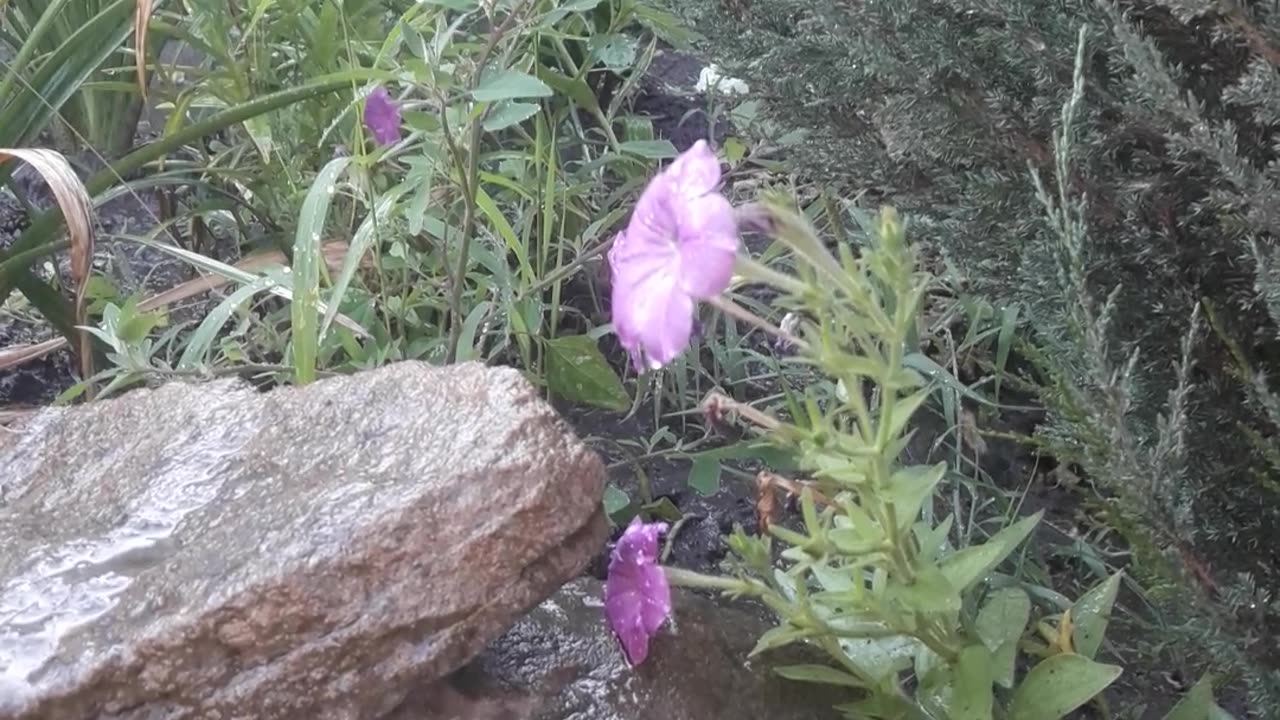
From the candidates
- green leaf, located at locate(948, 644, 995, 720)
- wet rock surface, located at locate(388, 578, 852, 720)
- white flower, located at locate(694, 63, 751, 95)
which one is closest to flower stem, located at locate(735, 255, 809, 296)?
green leaf, located at locate(948, 644, 995, 720)

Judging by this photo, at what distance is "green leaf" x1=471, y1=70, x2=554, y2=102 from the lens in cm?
137

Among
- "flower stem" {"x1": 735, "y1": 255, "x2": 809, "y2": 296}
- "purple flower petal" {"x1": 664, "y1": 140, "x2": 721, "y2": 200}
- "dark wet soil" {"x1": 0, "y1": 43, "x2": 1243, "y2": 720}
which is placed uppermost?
"purple flower petal" {"x1": 664, "y1": 140, "x2": 721, "y2": 200}

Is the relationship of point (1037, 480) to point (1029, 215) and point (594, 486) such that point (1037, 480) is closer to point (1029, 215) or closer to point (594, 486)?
point (1029, 215)

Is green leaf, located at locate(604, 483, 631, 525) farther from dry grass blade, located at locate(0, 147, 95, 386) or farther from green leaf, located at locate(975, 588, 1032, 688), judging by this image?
dry grass blade, located at locate(0, 147, 95, 386)

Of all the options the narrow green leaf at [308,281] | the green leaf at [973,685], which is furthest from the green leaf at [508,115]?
the green leaf at [973,685]

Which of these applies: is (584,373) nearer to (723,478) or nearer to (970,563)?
(723,478)

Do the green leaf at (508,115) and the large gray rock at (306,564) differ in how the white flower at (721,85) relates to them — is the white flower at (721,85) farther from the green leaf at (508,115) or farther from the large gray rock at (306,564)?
the large gray rock at (306,564)

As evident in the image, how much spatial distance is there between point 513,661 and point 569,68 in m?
1.17

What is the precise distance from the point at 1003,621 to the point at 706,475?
19.5 inches

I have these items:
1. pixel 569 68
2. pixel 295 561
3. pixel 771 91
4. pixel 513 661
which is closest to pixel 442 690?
pixel 513 661

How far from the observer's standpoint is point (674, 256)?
76cm

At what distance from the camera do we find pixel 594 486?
1.03 meters

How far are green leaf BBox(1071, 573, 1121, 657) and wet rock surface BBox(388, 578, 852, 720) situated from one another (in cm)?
24

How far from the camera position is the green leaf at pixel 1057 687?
1.03 meters
